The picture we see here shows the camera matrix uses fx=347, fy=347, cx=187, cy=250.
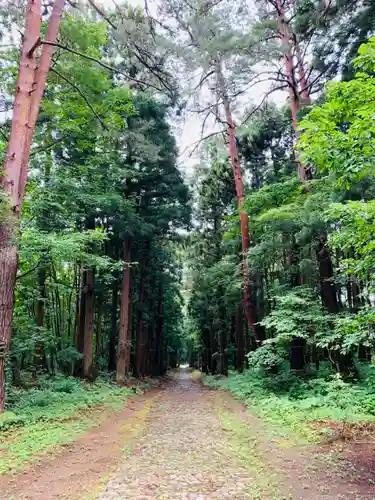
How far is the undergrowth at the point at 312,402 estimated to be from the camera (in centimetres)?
696

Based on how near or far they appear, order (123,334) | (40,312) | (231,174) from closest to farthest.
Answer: (40,312) < (123,334) < (231,174)

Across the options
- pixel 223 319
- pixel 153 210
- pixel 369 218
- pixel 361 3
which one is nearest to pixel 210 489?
pixel 369 218

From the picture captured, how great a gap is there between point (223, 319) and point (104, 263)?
1532cm

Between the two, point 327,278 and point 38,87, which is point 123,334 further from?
point 38,87

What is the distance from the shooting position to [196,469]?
4.84 m

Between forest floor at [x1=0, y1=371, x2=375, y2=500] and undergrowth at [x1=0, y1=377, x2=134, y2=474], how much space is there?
0.29 m

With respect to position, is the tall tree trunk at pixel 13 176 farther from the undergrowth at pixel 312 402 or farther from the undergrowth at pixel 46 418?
the undergrowth at pixel 312 402

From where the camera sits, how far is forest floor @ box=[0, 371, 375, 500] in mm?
4027

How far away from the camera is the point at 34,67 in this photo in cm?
778

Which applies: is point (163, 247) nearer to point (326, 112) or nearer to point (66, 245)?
point (66, 245)

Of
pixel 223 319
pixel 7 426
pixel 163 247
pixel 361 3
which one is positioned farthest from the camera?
pixel 223 319

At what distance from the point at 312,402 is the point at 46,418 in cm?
607

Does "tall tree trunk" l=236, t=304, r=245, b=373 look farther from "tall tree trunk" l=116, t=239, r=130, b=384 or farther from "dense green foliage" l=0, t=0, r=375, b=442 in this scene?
Answer: "tall tree trunk" l=116, t=239, r=130, b=384

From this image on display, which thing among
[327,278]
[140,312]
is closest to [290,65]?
[327,278]
